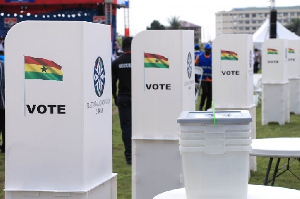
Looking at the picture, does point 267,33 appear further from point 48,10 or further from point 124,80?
point 124,80

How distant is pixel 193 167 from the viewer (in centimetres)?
356

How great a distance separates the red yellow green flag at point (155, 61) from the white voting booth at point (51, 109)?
79.5 inches

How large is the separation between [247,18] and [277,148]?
12845 centimetres

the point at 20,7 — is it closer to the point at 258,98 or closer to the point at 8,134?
the point at 258,98

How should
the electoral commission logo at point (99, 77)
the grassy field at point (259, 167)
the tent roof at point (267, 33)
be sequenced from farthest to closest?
1. the tent roof at point (267, 33)
2. the grassy field at point (259, 167)
3. the electoral commission logo at point (99, 77)

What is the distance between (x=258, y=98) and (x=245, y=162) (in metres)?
18.0

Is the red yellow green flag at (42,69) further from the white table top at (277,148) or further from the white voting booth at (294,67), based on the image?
the white voting booth at (294,67)

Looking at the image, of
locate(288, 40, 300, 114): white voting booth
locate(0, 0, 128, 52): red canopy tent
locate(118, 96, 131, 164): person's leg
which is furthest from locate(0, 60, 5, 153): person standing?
locate(0, 0, 128, 52): red canopy tent

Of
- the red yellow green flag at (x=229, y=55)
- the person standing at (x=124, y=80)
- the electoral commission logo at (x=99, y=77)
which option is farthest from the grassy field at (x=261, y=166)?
the electoral commission logo at (x=99, y=77)

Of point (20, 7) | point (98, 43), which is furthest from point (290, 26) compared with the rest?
point (98, 43)

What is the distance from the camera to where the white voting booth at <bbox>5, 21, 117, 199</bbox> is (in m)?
4.32

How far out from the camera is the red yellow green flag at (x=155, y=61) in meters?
6.56

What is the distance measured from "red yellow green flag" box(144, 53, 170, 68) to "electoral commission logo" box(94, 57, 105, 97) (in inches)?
74.0

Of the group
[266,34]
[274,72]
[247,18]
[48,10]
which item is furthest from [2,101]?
[247,18]
